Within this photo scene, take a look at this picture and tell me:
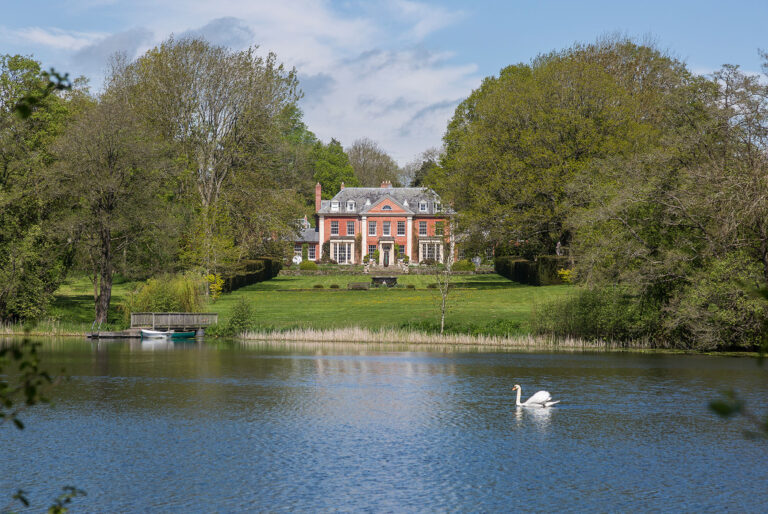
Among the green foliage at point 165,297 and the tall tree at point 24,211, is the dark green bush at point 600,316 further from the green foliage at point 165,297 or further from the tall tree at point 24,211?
the tall tree at point 24,211

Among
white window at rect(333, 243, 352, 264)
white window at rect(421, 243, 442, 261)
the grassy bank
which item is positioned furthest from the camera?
white window at rect(333, 243, 352, 264)

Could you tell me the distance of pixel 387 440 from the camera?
18.2 metres

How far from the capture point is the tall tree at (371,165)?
13812 cm

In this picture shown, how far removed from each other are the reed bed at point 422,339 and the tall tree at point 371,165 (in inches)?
3797

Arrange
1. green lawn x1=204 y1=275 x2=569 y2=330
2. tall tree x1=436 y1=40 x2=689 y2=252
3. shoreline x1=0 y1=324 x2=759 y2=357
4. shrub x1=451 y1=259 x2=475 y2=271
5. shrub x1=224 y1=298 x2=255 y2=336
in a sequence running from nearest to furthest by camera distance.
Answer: shoreline x1=0 y1=324 x2=759 y2=357
shrub x1=224 y1=298 x2=255 y2=336
green lawn x1=204 y1=275 x2=569 y2=330
tall tree x1=436 y1=40 x2=689 y2=252
shrub x1=451 y1=259 x2=475 y2=271

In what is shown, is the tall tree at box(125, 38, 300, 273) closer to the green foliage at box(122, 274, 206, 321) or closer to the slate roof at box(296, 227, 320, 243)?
the green foliage at box(122, 274, 206, 321)

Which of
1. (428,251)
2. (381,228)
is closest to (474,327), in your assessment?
(428,251)

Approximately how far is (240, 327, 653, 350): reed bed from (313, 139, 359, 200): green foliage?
8474 cm

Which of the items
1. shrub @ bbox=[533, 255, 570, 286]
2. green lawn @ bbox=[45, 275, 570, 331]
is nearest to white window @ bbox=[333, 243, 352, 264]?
green lawn @ bbox=[45, 275, 570, 331]

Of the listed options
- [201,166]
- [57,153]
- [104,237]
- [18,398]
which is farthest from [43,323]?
[18,398]

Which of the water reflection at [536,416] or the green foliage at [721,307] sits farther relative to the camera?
the green foliage at [721,307]

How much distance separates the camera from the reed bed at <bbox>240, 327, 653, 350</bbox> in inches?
1481

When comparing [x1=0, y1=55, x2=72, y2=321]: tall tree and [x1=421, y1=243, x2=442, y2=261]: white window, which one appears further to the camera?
[x1=421, y1=243, x2=442, y2=261]: white window

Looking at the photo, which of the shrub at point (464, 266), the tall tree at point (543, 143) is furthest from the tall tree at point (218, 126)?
the shrub at point (464, 266)
